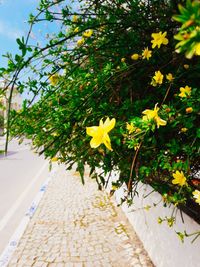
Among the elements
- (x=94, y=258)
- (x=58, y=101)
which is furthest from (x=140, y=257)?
(x=58, y=101)

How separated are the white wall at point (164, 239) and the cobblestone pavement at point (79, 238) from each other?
0.24 meters

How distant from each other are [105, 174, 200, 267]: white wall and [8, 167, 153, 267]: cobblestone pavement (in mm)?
243

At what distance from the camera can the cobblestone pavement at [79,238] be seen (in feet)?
15.1

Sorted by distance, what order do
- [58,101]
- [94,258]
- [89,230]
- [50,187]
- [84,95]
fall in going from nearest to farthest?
[84,95]
[58,101]
[94,258]
[89,230]
[50,187]

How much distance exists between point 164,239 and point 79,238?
6.41 feet

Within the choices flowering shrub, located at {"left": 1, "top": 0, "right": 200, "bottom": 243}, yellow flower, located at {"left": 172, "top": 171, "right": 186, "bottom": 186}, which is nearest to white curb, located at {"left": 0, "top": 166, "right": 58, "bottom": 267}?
flowering shrub, located at {"left": 1, "top": 0, "right": 200, "bottom": 243}

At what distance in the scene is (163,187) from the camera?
2.16 m

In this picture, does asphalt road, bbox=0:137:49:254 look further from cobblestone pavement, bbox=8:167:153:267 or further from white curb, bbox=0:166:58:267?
cobblestone pavement, bbox=8:167:153:267

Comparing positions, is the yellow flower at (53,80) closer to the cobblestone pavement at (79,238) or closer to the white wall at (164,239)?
the white wall at (164,239)

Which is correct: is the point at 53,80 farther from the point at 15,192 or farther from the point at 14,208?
the point at 15,192

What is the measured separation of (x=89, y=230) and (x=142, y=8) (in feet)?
15.3

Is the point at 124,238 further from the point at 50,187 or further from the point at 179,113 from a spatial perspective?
the point at 50,187

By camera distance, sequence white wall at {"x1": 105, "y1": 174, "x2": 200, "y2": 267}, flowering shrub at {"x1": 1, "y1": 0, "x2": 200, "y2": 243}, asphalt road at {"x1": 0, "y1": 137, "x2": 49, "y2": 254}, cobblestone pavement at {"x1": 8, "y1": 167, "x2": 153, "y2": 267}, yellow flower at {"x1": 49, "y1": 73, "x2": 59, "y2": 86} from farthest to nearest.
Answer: asphalt road at {"x1": 0, "y1": 137, "x2": 49, "y2": 254} < cobblestone pavement at {"x1": 8, "y1": 167, "x2": 153, "y2": 267} < white wall at {"x1": 105, "y1": 174, "x2": 200, "y2": 267} < yellow flower at {"x1": 49, "y1": 73, "x2": 59, "y2": 86} < flowering shrub at {"x1": 1, "y1": 0, "x2": 200, "y2": 243}

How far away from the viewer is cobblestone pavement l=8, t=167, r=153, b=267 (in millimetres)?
4617
